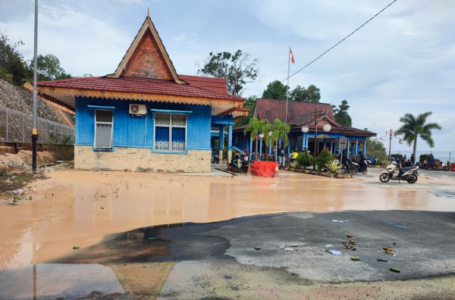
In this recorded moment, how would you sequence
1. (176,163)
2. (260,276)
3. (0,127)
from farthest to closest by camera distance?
(0,127) → (176,163) → (260,276)

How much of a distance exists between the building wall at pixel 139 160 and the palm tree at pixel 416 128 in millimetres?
27057

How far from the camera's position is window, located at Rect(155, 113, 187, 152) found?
13545 mm

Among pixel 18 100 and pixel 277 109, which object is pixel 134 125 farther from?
pixel 277 109

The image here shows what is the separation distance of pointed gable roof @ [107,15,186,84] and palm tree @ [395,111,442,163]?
27.8m

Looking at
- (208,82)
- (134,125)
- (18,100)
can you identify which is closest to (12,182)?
(134,125)

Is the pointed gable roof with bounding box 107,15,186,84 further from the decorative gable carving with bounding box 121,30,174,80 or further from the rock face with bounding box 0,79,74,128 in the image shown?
the rock face with bounding box 0,79,74,128

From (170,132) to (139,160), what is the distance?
184cm

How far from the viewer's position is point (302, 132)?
25391 mm

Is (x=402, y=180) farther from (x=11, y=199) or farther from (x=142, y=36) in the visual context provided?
(x=11, y=199)

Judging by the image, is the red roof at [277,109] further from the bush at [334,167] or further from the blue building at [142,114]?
the blue building at [142,114]

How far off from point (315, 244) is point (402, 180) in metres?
12.9

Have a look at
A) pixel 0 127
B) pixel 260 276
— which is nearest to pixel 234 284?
pixel 260 276

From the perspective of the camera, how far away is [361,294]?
9.23 feet

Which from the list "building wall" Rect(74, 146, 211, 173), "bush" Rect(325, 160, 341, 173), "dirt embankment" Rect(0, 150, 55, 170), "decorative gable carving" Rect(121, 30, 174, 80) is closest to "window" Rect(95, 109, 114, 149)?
"building wall" Rect(74, 146, 211, 173)
